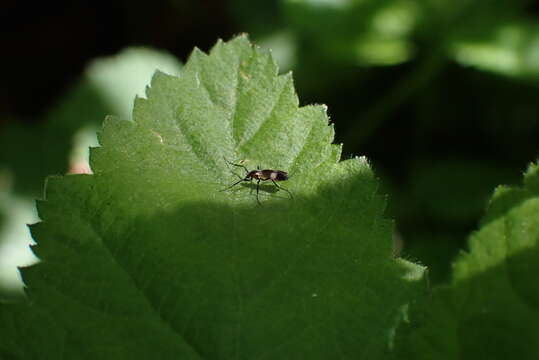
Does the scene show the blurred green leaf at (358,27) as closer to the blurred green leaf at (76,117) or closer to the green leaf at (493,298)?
the blurred green leaf at (76,117)

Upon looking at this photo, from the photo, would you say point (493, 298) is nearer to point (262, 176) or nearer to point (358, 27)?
point (262, 176)

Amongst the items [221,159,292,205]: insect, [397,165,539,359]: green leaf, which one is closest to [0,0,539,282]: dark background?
[221,159,292,205]: insect

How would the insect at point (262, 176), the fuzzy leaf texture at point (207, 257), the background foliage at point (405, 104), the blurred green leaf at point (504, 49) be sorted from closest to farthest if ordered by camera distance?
the fuzzy leaf texture at point (207, 257) → the insect at point (262, 176) → the blurred green leaf at point (504, 49) → the background foliage at point (405, 104)

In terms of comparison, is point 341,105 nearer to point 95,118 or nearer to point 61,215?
point 95,118

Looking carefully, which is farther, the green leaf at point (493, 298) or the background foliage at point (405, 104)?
the background foliage at point (405, 104)

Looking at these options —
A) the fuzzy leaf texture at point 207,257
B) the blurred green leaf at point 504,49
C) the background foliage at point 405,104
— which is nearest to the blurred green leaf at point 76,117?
the background foliage at point 405,104

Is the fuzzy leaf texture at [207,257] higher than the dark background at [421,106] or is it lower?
lower

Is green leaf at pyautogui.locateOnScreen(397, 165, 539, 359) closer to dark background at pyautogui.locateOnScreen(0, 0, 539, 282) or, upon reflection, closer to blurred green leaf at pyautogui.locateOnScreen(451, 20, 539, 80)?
dark background at pyautogui.locateOnScreen(0, 0, 539, 282)

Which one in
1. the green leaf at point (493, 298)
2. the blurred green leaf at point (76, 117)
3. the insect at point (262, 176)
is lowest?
the green leaf at point (493, 298)
